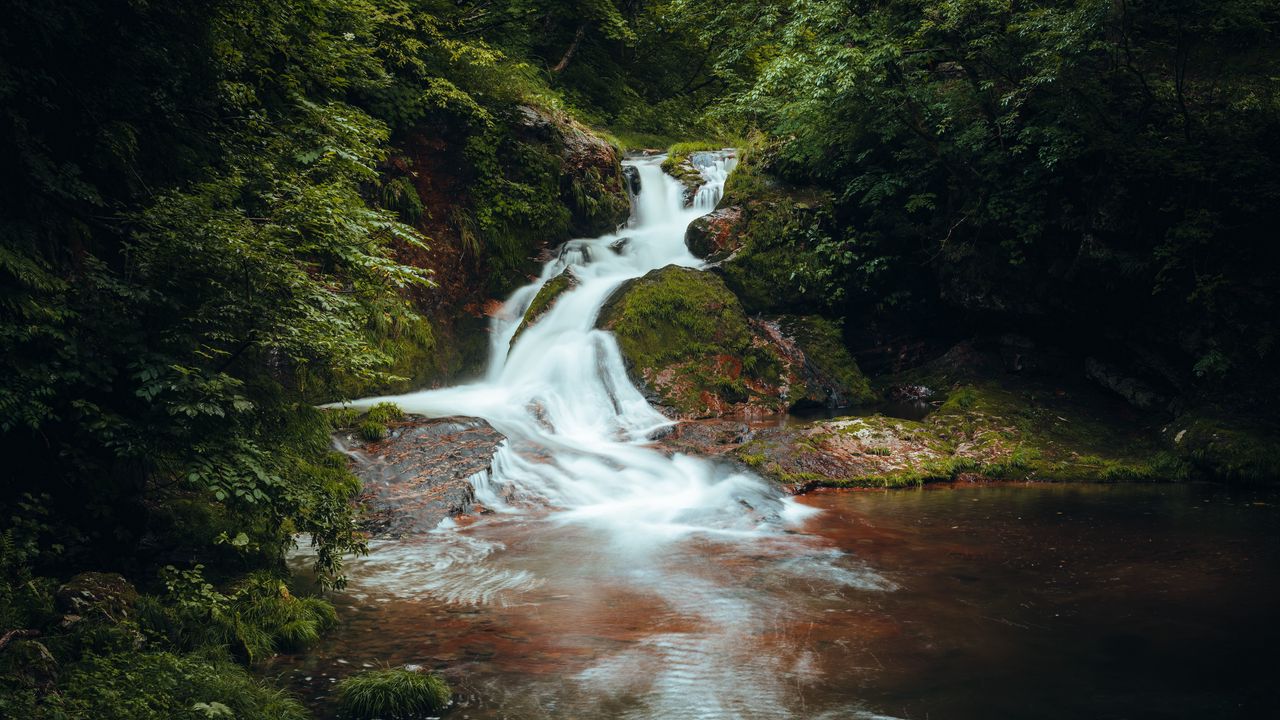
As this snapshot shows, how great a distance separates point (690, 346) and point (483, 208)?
5042 mm

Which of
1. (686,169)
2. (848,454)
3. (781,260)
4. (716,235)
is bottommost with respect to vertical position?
(848,454)

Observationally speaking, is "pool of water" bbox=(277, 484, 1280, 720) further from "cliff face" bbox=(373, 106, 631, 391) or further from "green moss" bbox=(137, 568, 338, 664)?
"cliff face" bbox=(373, 106, 631, 391)

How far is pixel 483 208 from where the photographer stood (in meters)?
14.4

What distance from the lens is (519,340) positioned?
1351cm

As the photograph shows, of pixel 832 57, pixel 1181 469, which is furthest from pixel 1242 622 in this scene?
pixel 832 57

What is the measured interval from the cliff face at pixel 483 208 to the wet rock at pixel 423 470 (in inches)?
112

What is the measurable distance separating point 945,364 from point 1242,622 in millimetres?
9237

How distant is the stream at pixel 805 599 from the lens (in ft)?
14.4

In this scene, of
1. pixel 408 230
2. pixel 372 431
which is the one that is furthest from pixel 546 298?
pixel 408 230

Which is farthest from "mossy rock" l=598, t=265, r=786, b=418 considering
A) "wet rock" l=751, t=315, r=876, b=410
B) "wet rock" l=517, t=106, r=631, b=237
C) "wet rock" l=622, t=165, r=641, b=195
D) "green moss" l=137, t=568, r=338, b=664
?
"green moss" l=137, t=568, r=338, b=664

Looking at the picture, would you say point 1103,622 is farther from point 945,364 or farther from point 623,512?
point 945,364

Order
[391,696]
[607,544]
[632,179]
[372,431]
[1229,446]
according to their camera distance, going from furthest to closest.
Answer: [632,179], [1229,446], [372,431], [607,544], [391,696]

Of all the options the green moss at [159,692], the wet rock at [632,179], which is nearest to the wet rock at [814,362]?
the wet rock at [632,179]

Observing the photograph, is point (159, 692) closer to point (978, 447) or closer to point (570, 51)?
point (978, 447)
